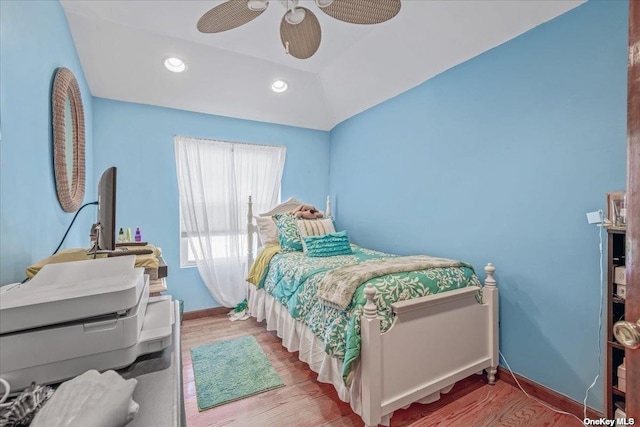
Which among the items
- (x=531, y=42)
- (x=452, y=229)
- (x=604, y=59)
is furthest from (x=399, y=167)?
(x=604, y=59)

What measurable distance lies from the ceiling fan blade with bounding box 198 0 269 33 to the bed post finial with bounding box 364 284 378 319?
5.01ft

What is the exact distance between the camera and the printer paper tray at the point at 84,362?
0.61m

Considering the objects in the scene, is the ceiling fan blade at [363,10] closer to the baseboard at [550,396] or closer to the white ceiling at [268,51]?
the white ceiling at [268,51]

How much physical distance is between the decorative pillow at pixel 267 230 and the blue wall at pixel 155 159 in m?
0.85

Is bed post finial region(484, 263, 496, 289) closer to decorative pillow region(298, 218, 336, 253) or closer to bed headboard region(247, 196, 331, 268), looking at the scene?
decorative pillow region(298, 218, 336, 253)

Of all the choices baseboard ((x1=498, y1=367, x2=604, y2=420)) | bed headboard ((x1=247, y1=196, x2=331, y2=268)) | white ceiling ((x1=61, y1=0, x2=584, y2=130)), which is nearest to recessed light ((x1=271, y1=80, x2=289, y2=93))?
white ceiling ((x1=61, y1=0, x2=584, y2=130))

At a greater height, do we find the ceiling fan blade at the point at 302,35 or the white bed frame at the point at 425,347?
the ceiling fan blade at the point at 302,35

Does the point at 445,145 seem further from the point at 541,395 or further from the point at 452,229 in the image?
the point at 541,395

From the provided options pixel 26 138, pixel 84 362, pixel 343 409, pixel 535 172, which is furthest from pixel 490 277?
pixel 26 138

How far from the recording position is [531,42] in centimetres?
179

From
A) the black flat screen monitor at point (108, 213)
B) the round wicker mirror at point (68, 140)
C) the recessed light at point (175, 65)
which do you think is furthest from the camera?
the recessed light at point (175, 65)

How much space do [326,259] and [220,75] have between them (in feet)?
6.68

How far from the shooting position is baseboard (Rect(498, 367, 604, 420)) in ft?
5.15

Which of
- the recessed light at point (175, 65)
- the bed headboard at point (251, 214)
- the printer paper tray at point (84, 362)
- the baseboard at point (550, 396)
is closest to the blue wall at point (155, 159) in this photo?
the recessed light at point (175, 65)
